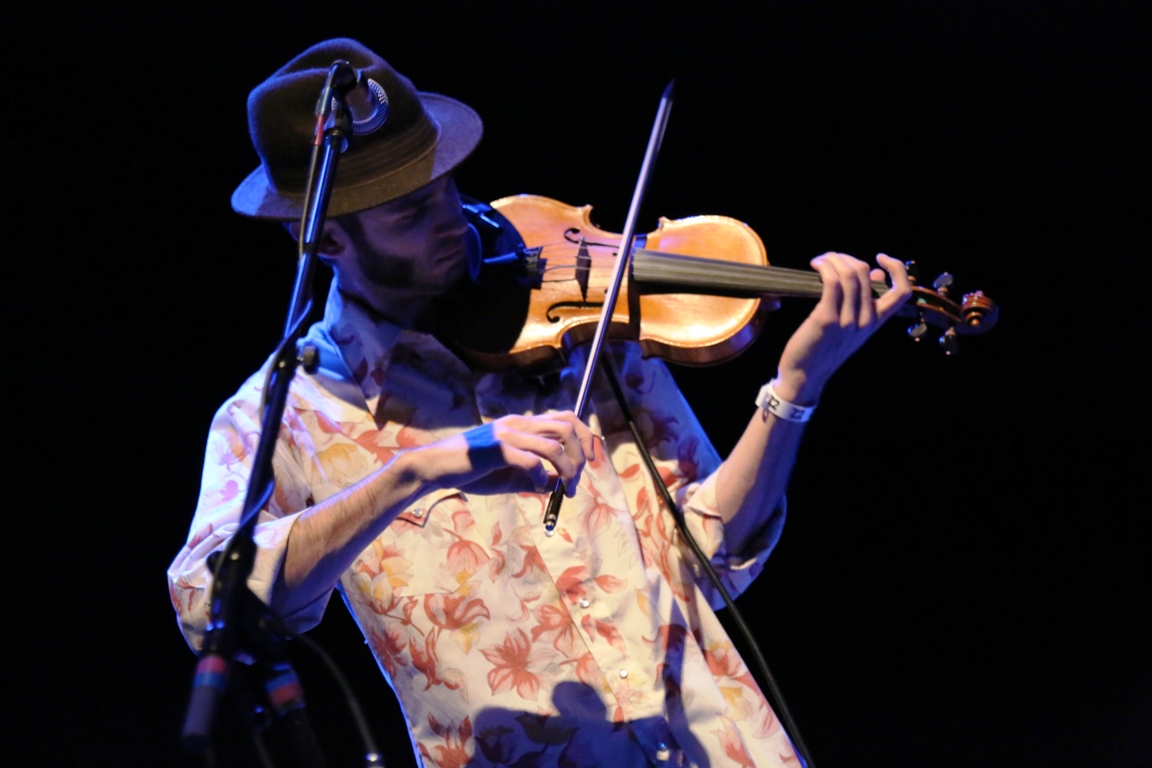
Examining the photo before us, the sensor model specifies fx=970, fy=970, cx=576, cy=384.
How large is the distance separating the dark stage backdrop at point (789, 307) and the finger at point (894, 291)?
0.90 meters

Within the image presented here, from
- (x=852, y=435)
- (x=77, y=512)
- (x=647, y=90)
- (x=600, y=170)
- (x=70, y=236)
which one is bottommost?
(x=77, y=512)

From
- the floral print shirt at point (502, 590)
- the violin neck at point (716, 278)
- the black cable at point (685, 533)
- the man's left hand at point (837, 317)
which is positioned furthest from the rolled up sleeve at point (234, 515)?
the man's left hand at point (837, 317)

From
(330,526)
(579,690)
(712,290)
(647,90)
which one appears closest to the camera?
(330,526)

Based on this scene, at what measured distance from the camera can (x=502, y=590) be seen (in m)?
1.43

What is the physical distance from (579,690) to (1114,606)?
5.39 feet

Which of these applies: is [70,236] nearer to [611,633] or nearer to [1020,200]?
[611,633]

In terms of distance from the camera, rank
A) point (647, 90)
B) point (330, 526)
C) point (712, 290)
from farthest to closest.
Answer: point (647, 90) → point (712, 290) → point (330, 526)

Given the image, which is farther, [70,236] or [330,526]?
[70,236]

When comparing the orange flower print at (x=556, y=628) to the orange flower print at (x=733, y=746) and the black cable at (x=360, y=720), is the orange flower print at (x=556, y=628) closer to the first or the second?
the orange flower print at (x=733, y=746)

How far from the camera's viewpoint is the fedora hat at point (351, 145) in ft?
4.77

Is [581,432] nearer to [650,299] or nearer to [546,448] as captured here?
[546,448]

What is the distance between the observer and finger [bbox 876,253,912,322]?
1398 mm

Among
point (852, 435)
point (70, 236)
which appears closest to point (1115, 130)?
point (852, 435)

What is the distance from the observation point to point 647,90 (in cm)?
230
